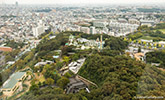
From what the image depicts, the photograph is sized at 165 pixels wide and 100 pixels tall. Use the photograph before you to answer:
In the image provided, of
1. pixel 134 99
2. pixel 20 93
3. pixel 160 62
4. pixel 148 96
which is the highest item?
pixel 148 96

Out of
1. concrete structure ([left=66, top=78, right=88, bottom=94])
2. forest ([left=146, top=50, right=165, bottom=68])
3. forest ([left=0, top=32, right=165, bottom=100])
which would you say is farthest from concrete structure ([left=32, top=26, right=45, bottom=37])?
forest ([left=146, top=50, right=165, bottom=68])

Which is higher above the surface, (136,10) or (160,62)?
(136,10)

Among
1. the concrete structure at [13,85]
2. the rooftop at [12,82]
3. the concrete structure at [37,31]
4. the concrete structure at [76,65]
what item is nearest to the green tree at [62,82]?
the concrete structure at [76,65]

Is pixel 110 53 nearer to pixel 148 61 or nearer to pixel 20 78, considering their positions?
pixel 148 61

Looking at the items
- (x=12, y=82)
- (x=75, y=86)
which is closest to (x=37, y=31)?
(x=12, y=82)

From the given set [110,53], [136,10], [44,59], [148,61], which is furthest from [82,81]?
[136,10]

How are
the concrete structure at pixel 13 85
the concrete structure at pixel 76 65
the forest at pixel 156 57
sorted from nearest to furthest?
the concrete structure at pixel 13 85
the concrete structure at pixel 76 65
the forest at pixel 156 57

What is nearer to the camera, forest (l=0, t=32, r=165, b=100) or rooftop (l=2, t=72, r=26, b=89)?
forest (l=0, t=32, r=165, b=100)

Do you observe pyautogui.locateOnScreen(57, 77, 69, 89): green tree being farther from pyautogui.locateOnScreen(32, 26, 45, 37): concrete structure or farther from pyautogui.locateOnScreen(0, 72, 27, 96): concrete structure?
pyautogui.locateOnScreen(32, 26, 45, 37): concrete structure

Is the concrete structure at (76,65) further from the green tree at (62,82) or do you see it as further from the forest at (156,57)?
the forest at (156,57)
